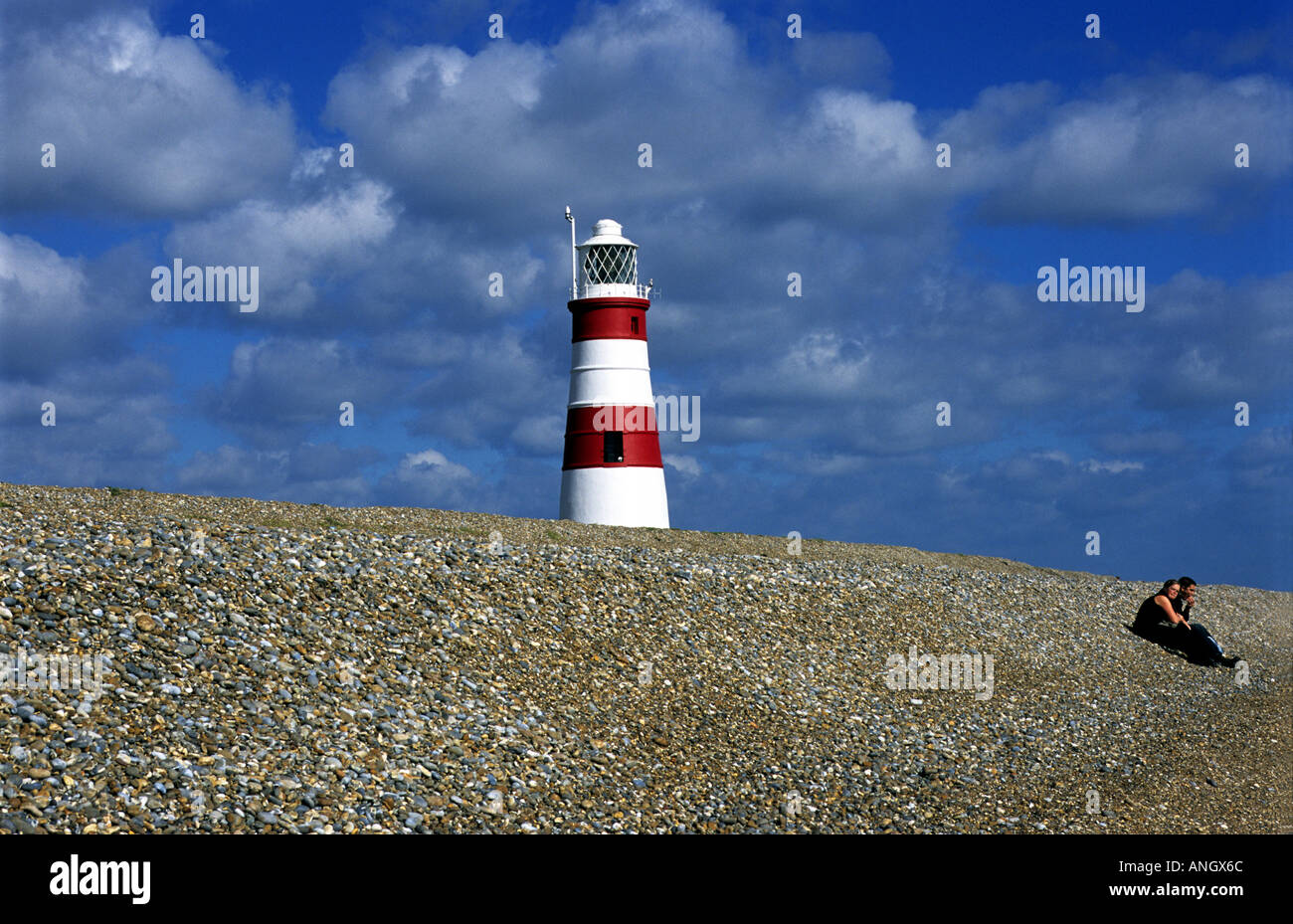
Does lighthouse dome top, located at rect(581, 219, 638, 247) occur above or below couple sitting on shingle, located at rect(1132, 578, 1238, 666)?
above

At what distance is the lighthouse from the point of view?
3341 centimetres

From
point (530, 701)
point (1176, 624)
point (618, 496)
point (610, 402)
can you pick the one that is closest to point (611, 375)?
point (610, 402)

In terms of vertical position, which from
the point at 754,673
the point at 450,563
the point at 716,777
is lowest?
the point at 716,777

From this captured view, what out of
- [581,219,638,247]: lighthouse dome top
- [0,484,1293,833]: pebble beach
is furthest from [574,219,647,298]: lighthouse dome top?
[0,484,1293,833]: pebble beach

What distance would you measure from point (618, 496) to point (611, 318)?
5311 millimetres

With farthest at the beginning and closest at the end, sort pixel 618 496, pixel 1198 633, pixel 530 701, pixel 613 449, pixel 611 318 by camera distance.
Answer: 1. pixel 611 318
2. pixel 613 449
3. pixel 618 496
4. pixel 1198 633
5. pixel 530 701

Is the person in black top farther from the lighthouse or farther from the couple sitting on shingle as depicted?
the lighthouse

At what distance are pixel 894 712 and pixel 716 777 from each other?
465cm

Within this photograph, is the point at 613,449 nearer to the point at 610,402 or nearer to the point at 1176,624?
the point at 610,402

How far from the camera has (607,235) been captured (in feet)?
115

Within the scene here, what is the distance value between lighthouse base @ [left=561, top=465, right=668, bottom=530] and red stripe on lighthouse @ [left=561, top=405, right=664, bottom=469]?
21 centimetres

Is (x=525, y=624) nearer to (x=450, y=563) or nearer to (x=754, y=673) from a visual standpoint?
(x=450, y=563)
